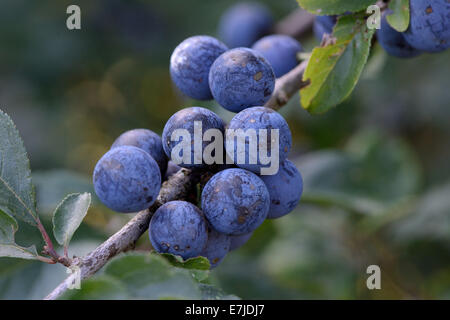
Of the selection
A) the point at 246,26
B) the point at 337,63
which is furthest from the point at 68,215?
Result: the point at 246,26

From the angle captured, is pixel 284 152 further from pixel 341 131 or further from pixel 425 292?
pixel 341 131

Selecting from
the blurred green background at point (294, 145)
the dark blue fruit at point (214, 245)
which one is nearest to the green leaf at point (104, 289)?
the dark blue fruit at point (214, 245)

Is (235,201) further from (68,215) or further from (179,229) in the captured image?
(68,215)

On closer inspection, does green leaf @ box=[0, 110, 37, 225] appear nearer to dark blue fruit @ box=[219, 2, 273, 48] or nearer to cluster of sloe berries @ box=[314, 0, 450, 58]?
cluster of sloe berries @ box=[314, 0, 450, 58]

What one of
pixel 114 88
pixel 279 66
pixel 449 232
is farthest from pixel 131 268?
pixel 114 88

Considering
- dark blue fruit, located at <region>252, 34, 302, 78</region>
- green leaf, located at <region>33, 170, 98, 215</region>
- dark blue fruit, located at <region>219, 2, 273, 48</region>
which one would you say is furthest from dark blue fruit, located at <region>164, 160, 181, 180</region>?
dark blue fruit, located at <region>219, 2, 273, 48</region>
